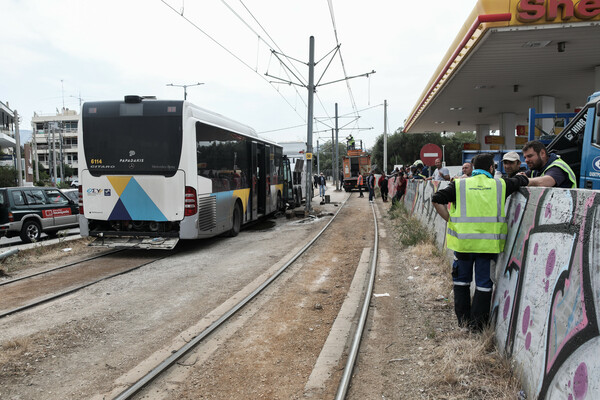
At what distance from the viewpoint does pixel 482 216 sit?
443cm

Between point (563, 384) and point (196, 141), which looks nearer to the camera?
point (563, 384)

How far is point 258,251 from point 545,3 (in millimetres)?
7766

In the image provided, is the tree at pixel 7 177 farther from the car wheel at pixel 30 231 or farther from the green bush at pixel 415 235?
the green bush at pixel 415 235

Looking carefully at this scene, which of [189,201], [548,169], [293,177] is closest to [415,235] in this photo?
[189,201]

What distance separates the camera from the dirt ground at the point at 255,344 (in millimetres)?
3900

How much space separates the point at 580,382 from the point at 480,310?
A: 2.05m

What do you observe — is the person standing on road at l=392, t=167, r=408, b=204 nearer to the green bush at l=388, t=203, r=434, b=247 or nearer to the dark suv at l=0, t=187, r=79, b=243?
the green bush at l=388, t=203, r=434, b=247

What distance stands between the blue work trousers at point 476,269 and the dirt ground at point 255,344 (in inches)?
18.9

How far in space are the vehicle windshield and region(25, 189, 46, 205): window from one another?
499 centimetres

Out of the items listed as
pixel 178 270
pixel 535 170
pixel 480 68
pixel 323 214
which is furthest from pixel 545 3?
pixel 323 214

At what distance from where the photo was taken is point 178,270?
8.51m

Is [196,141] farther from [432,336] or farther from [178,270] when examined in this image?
[432,336]

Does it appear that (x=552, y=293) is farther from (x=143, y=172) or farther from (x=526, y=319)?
(x=143, y=172)

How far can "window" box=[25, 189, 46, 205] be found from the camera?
537 inches
